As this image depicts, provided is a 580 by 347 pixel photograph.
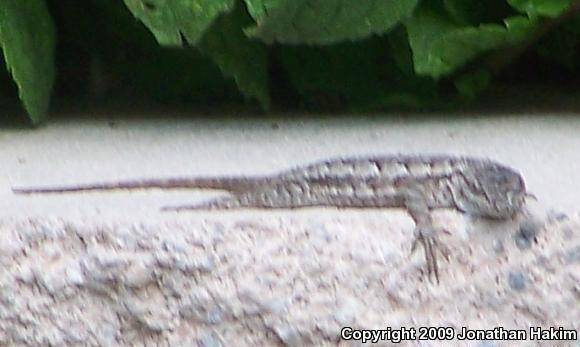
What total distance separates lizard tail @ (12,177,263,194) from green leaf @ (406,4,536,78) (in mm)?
338

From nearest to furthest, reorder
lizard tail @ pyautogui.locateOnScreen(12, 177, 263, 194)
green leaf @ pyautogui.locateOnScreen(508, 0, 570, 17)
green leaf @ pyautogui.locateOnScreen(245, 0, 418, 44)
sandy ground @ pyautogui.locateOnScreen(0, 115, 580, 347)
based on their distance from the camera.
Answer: sandy ground @ pyautogui.locateOnScreen(0, 115, 580, 347) < lizard tail @ pyautogui.locateOnScreen(12, 177, 263, 194) < green leaf @ pyautogui.locateOnScreen(245, 0, 418, 44) < green leaf @ pyautogui.locateOnScreen(508, 0, 570, 17)

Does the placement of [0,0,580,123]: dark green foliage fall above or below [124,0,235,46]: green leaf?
below

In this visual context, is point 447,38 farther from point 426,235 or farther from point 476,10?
point 426,235

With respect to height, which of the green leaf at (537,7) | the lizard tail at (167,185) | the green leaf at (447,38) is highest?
the green leaf at (537,7)

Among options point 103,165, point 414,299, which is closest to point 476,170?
point 414,299

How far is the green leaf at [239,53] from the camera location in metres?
1.45

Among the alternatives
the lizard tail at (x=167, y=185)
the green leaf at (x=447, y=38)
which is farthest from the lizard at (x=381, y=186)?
the green leaf at (x=447, y=38)

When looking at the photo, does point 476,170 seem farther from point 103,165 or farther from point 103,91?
point 103,91

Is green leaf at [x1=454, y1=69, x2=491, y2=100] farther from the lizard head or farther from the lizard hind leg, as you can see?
the lizard hind leg

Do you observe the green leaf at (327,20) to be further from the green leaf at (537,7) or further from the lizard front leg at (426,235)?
the lizard front leg at (426,235)

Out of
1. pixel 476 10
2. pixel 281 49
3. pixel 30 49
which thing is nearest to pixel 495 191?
pixel 476 10

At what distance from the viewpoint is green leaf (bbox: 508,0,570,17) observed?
4.65ft

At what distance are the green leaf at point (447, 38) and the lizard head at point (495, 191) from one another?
0.21m

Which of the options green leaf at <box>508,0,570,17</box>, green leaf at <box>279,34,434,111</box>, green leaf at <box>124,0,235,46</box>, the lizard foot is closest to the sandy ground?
the lizard foot
